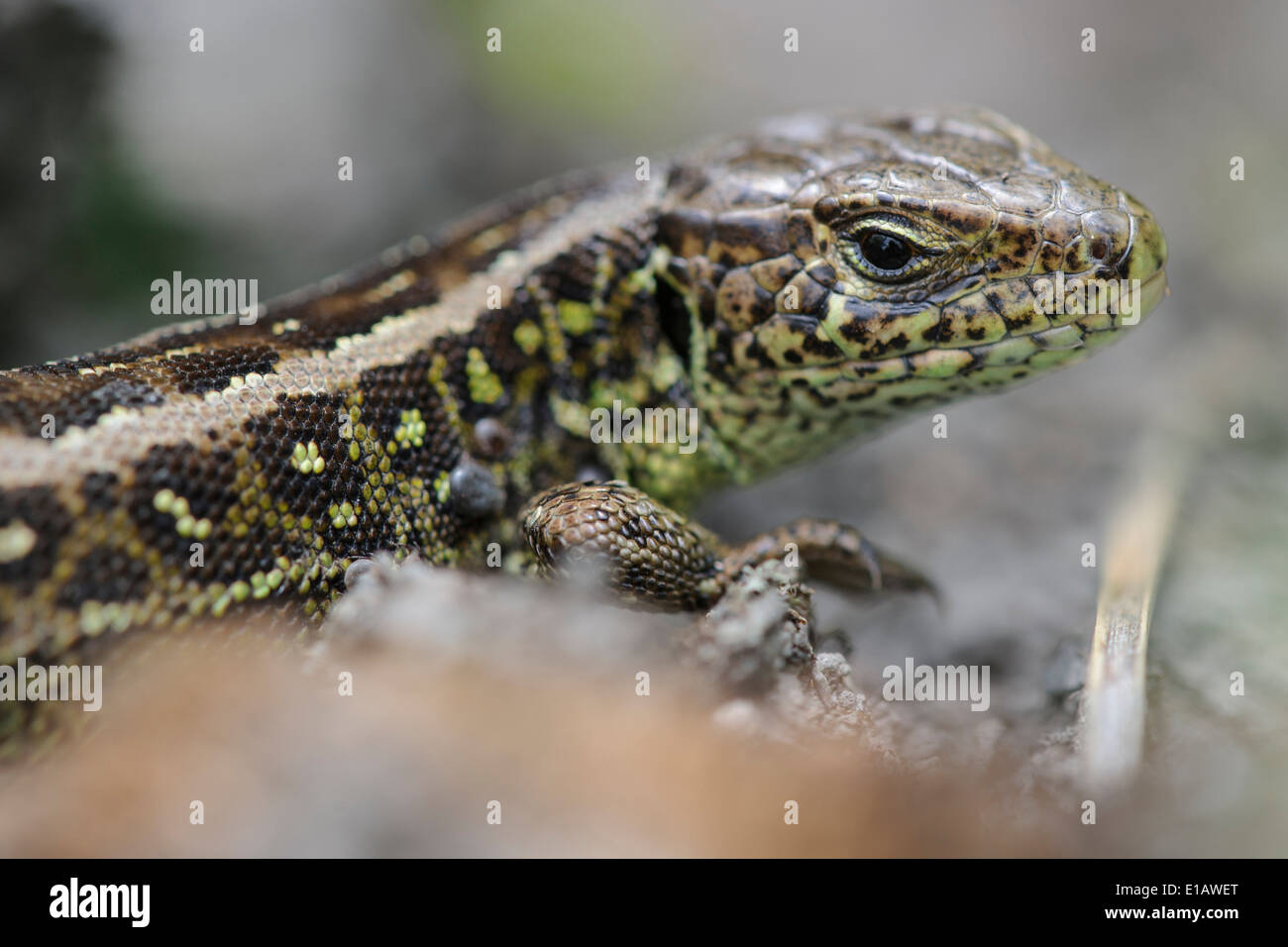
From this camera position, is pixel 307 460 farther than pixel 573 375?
No

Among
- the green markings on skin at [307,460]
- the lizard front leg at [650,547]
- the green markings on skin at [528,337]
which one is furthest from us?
the green markings on skin at [528,337]

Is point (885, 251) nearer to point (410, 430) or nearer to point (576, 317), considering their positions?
point (576, 317)

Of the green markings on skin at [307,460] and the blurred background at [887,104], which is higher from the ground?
the blurred background at [887,104]

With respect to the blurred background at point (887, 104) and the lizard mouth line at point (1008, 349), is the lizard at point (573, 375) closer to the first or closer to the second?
the lizard mouth line at point (1008, 349)

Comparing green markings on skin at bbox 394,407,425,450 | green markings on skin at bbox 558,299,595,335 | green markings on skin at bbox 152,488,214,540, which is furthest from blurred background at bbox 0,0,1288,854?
green markings on skin at bbox 152,488,214,540

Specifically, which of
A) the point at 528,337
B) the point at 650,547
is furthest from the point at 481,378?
the point at 650,547

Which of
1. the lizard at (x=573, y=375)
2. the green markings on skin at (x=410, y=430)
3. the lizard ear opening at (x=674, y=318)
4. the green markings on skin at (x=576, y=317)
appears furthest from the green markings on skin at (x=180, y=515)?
the lizard ear opening at (x=674, y=318)

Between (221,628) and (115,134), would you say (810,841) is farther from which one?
(115,134)
